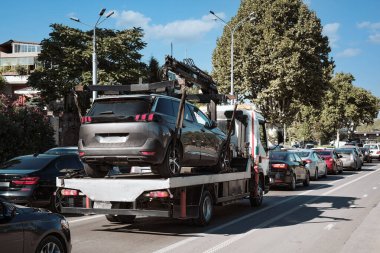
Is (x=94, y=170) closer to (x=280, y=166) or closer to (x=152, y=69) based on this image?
(x=280, y=166)

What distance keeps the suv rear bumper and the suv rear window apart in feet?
2.01

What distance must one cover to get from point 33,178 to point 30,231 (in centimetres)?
595

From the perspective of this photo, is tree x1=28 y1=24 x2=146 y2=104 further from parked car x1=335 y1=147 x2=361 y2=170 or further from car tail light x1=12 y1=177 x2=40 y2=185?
car tail light x1=12 y1=177 x2=40 y2=185

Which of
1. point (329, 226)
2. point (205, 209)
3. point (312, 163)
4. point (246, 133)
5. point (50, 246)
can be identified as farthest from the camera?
point (312, 163)

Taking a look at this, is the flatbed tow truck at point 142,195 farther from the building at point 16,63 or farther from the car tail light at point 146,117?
the building at point 16,63

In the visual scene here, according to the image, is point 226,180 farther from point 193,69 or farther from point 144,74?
point 144,74

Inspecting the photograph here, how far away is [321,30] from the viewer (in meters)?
38.2

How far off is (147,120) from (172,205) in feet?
4.97

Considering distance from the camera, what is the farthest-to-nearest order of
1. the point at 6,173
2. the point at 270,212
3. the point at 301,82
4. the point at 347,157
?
the point at 301,82
the point at 347,157
the point at 270,212
the point at 6,173

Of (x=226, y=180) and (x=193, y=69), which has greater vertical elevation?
(x=193, y=69)

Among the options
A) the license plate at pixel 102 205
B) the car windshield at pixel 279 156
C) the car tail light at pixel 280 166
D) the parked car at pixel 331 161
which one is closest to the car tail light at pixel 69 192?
the license plate at pixel 102 205

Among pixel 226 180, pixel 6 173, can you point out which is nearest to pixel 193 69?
pixel 226 180

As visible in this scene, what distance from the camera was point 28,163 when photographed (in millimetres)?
11625

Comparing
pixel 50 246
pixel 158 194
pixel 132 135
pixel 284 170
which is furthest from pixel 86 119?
pixel 284 170
